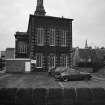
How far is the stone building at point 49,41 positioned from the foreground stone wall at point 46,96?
14.3m

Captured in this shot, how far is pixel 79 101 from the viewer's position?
486 inches

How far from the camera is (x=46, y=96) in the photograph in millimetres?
12148

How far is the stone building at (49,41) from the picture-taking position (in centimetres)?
2689

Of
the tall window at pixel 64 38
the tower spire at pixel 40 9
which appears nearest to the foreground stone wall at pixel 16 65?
the tall window at pixel 64 38

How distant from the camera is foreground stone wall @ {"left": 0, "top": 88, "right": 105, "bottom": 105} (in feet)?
40.0

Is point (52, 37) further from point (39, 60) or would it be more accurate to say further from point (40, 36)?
point (39, 60)

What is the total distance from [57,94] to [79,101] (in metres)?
1.94

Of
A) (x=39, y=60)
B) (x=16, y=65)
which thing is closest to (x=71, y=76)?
(x=39, y=60)

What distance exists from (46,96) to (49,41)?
16.5 metres

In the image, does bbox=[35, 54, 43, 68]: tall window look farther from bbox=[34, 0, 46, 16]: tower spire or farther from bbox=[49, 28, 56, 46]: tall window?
bbox=[34, 0, 46, 16]: tower spire

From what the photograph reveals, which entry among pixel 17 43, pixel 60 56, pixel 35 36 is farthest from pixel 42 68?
pixel 17 43

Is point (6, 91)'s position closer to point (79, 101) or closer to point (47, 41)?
point (79, 101)

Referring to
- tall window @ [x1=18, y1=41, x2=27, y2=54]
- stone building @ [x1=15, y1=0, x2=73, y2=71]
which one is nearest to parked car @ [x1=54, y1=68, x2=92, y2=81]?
stone building @ [x1=15, y1=0, x2=73, y2=71]

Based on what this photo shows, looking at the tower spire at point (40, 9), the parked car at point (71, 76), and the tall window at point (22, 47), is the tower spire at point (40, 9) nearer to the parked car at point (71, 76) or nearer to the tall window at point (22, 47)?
the tall window at point (22, 47)
